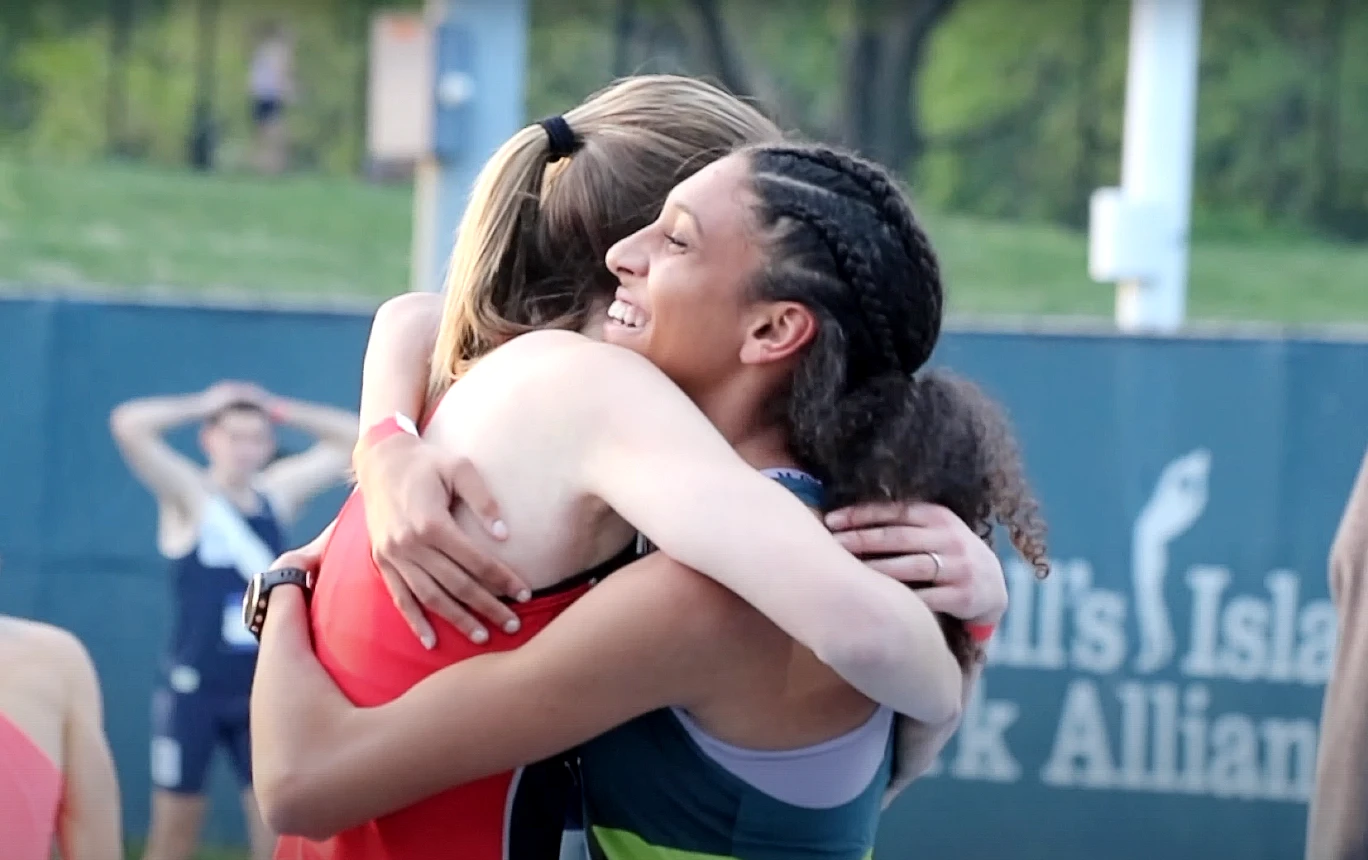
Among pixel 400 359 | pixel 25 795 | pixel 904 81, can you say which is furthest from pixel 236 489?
pixel 904 81

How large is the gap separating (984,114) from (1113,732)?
71.6ft

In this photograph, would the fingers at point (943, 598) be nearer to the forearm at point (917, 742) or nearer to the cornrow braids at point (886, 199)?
the forearm at point (917, 742)

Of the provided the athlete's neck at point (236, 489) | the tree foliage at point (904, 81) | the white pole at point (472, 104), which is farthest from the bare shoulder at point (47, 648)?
the tree foliage at point (904, 81)

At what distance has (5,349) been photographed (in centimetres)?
594

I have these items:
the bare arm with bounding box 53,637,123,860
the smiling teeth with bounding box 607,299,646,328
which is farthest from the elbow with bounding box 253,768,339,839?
the bare arm with bounding box 53,637,123,860

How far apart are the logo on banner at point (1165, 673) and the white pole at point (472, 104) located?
8.49 feet

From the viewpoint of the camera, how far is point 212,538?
5703 millimetres

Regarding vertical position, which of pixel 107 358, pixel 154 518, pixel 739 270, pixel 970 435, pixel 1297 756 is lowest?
pixel 1297 756

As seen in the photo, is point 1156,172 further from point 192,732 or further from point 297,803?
point 297,803

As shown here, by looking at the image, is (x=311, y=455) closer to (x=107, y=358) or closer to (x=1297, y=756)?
(x=107, y=358)

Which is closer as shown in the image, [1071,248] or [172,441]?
[172,441]

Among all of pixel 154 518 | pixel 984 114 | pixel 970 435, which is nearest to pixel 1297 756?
pixel 154 518

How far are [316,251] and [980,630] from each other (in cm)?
1744

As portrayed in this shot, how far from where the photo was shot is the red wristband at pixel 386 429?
181cm
